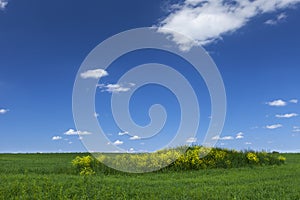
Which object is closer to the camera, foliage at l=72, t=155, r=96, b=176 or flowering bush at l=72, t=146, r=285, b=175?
foliage at l=72, t=155, r=96, b=176

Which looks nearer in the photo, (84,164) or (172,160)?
(84,164)

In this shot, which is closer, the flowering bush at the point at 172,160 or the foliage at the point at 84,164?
the foliage at the point at 84,164

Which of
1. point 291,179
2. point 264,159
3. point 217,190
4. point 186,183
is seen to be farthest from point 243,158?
point 217,190

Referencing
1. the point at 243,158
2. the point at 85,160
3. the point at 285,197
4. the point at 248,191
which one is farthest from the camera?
the point at 243,158

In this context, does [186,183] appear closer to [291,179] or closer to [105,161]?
[291,179]

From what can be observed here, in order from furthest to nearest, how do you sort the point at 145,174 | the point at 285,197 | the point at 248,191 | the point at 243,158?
the point at 243,158 → the point at 145,174 → the point at 248,191 → the point at 285,197

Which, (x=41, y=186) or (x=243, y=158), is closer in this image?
(x=41, y=186)

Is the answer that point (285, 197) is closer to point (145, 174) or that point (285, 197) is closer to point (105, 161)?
point (145, 174)

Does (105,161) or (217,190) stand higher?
(105,161)

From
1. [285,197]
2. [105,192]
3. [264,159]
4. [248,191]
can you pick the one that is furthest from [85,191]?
[264,159]

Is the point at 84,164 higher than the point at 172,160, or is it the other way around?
the point at 172,160

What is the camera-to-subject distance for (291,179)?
14.8 metres

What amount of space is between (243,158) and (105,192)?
1242 centimetres

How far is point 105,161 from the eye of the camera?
61.9 feet
